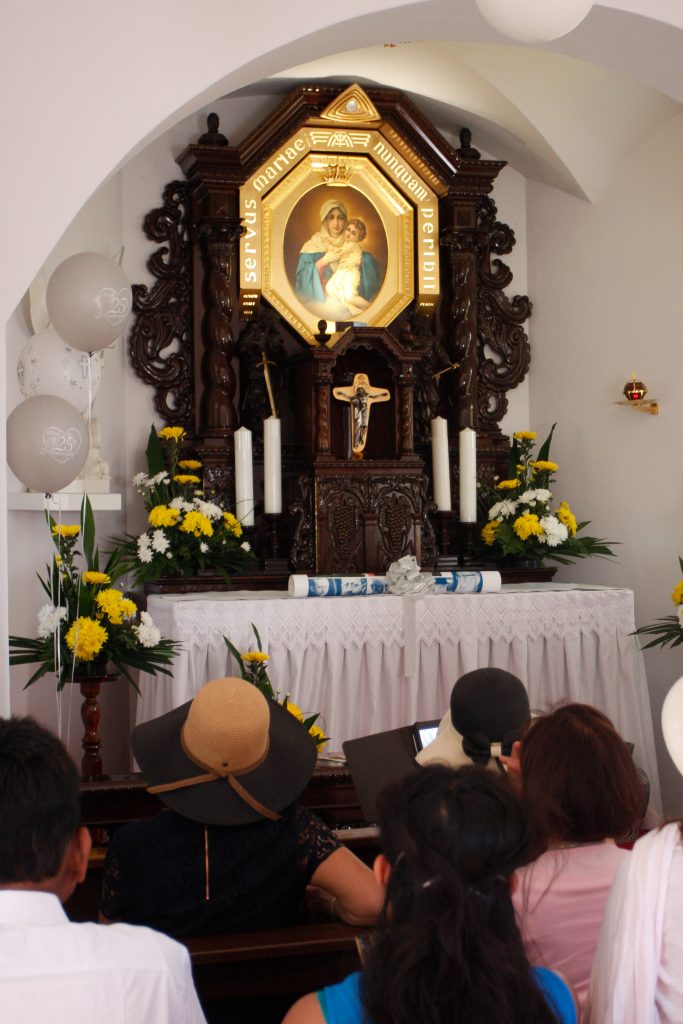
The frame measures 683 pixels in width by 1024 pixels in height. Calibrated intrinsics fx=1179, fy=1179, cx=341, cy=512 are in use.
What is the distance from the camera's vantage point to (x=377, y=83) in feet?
22.7

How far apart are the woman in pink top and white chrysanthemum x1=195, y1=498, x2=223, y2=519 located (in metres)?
4.08

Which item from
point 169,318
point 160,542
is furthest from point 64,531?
point 169,318

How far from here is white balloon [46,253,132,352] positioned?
13.2ft

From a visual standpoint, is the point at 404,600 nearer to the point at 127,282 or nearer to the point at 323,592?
the point at 323,592

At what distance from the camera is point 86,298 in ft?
13.2

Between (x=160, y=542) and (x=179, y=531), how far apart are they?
129 mm

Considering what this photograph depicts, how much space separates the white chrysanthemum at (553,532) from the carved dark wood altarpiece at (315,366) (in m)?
0.61

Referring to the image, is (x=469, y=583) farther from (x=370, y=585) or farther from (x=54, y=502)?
(x=54, y=502)

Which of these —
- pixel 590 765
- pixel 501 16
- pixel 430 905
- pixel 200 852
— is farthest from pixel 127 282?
pixel 430 905

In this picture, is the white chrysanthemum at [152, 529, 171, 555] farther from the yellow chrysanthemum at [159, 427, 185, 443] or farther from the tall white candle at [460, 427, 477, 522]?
the tall white candle at [460, 427, 477, 522]

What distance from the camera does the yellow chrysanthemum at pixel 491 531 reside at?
6605 millimetres

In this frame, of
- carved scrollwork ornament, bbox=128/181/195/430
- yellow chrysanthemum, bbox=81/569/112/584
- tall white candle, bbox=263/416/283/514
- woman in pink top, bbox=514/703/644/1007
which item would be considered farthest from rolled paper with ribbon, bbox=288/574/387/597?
woman in pink top, bbox=514/703/644/1007

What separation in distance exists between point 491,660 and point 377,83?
351cm

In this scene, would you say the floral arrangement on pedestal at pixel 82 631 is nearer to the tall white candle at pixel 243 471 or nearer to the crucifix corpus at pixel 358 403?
the tall white candle at pixel 243 471
